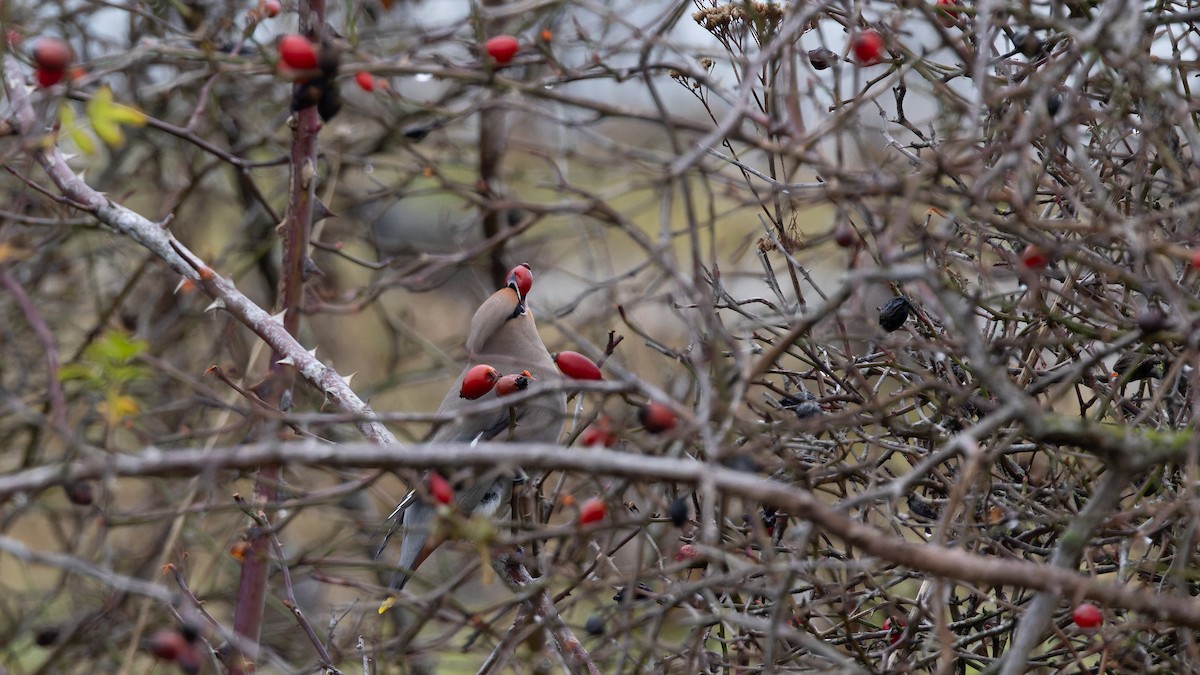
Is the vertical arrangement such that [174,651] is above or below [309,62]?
below

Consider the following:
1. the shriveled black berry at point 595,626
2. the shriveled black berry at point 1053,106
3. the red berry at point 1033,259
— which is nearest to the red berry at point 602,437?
the shriveled black berry at point 595,626

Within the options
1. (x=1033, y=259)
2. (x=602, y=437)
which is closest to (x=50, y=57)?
(x=602, y=437)

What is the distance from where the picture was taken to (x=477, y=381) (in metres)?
3.13

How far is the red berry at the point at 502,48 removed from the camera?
2.41 metres

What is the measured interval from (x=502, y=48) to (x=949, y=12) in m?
1.13

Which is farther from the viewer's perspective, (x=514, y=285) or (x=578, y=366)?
(x=514, y=285)

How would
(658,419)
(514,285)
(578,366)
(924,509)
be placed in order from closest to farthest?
(658,419) < (578,366) < (924,509) < (514,285)

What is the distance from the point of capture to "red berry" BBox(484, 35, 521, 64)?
2408 millimetres

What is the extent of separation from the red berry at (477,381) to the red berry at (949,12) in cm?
139

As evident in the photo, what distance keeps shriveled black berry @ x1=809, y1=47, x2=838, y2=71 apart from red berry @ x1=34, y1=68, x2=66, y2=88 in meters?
1.75

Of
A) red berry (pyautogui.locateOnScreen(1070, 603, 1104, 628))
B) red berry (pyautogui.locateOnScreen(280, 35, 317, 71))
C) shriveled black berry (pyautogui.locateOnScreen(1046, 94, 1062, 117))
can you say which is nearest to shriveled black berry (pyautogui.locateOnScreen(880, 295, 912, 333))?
shriveled black berry (pyautogui.locateOnScreen(1046, 94, 1062, 117))

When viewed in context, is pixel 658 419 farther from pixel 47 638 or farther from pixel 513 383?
pixel 47 638

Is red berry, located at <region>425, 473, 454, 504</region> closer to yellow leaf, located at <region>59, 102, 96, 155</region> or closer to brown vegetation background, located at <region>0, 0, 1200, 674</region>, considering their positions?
brown vegetation background, located at <region>0, 0, 1200, 674</region>

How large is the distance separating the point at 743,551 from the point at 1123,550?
0.82 metres
